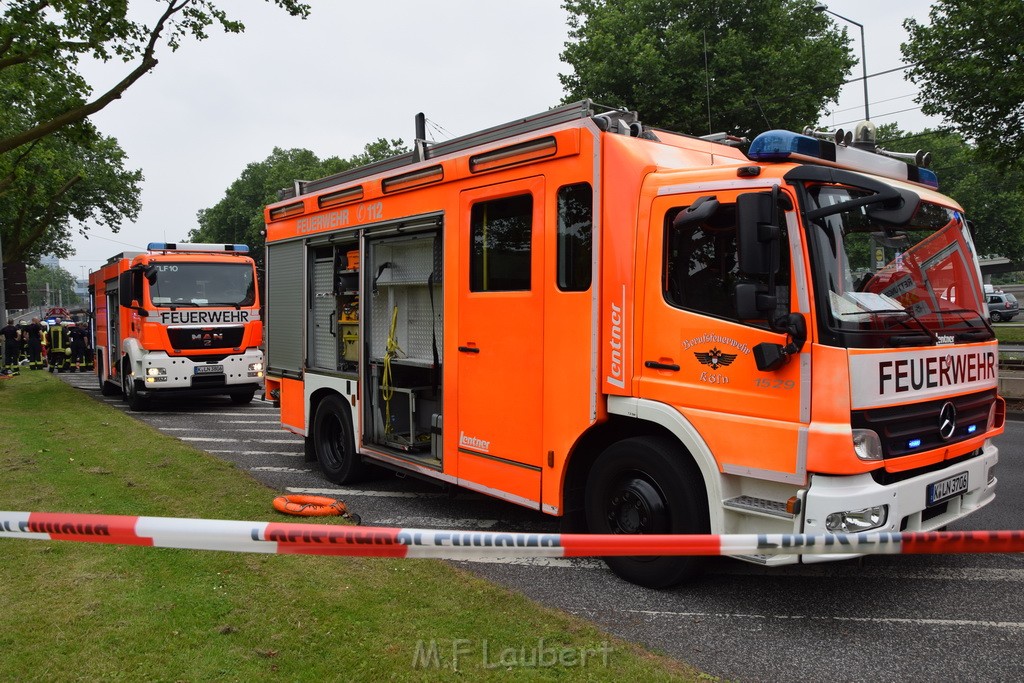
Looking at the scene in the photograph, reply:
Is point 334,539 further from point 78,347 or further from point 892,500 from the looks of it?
point 78,347

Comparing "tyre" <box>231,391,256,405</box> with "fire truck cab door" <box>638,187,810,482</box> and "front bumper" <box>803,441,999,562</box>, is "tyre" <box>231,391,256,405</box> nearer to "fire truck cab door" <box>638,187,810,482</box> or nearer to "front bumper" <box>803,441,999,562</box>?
"fire truck cab door" <box>638,187,810,482</box>

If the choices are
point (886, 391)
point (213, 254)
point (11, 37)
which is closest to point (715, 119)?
point (213, 254)

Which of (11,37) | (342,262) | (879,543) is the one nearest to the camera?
(879,543)

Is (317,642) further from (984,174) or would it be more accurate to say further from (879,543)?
(984,174)

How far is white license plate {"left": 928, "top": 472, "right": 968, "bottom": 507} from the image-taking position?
160 inches

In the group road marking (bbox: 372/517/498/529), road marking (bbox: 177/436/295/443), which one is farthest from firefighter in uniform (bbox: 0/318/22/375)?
road marking (bbox: 372/517/498/529)

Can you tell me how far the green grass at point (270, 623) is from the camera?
3395 millimetres

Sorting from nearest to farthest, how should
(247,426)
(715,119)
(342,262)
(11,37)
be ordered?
(342,262) → (247,426) → (11,37) → (715,119)

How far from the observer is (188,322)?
13.3 metres

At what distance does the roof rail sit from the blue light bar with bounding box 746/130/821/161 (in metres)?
0.97

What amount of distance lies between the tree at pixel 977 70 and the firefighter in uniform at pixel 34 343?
87.2ft

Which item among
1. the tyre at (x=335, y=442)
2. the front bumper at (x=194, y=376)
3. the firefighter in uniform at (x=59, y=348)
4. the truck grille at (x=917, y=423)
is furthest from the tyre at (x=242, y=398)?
the firefighter in uniform at (x=59, y=348)

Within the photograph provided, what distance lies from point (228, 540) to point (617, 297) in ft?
8.48

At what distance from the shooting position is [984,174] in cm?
4434
